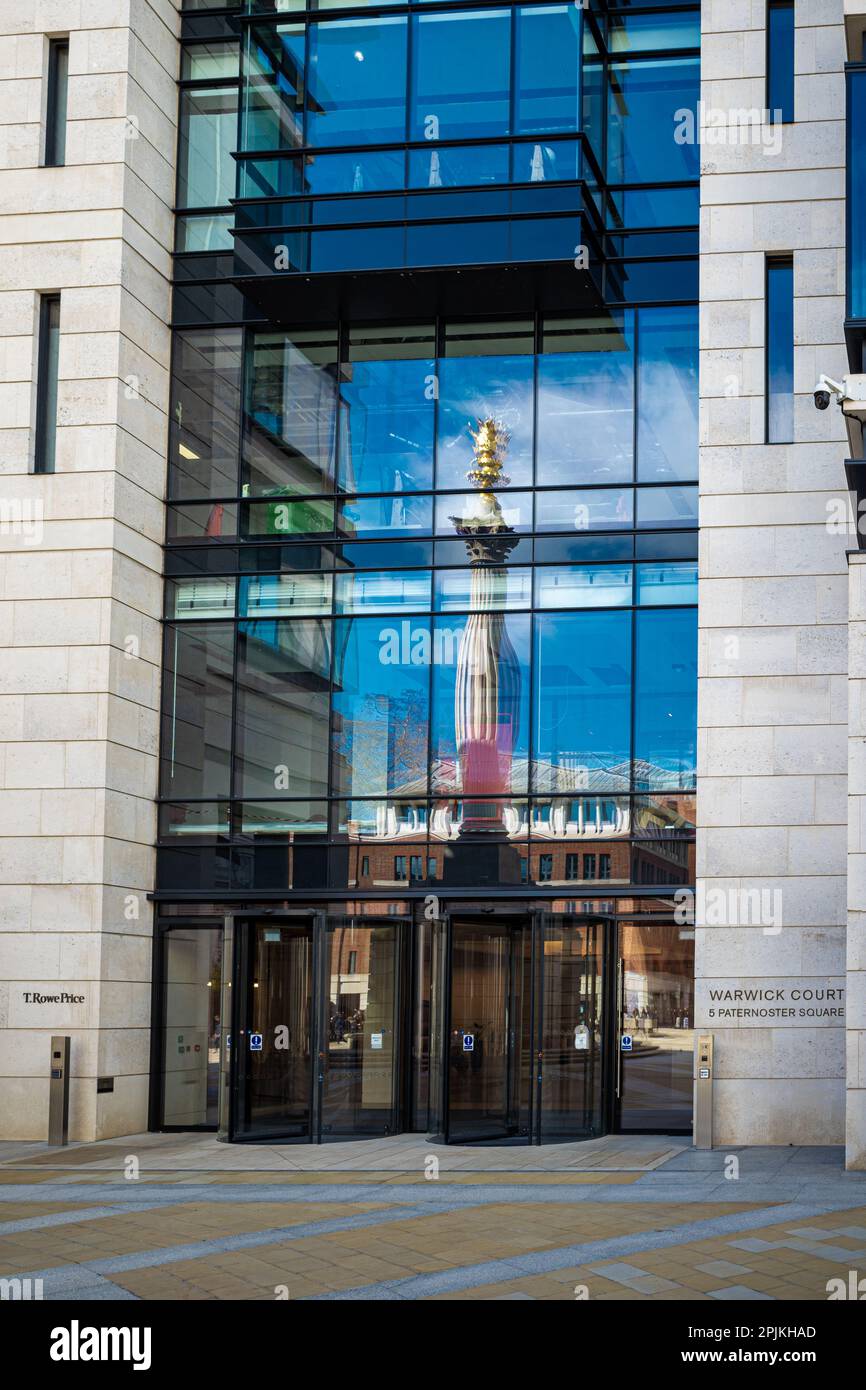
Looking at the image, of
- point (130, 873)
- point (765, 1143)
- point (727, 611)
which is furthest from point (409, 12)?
point (765, 1143)

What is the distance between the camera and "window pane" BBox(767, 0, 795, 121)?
18.8 m

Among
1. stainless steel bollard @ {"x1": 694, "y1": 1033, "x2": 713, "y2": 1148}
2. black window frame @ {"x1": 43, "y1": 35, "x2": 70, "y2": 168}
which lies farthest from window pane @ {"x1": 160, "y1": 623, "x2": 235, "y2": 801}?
stainless steel bollard @ {"x1": 694, "y1": 1033, "x2": 713, "y2": 1148}

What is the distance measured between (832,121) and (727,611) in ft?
18.5

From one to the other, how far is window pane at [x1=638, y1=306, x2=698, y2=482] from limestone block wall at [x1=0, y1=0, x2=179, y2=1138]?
20.0 feet

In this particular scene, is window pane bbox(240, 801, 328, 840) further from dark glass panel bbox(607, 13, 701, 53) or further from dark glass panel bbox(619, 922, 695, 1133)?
dark glass panel bbox(607, 13, 701, 53)

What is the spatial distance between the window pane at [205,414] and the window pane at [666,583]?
5.35 meters

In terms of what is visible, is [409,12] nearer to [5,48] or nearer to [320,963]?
[5,48]

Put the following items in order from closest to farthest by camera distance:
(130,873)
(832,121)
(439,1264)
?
(439,1264) < (832,121) < (130,873)

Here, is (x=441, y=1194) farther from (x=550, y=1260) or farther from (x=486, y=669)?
(x=486, y=669)

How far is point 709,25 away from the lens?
62.3ft

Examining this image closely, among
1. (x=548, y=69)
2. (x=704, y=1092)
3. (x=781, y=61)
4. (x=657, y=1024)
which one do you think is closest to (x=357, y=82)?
(x=548, y=69)

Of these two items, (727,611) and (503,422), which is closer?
(727,611)

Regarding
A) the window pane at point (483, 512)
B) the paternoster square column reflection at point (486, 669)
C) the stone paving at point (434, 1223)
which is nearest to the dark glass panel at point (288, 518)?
the window pane at point (483, 512)

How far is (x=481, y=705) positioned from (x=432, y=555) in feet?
6.49
